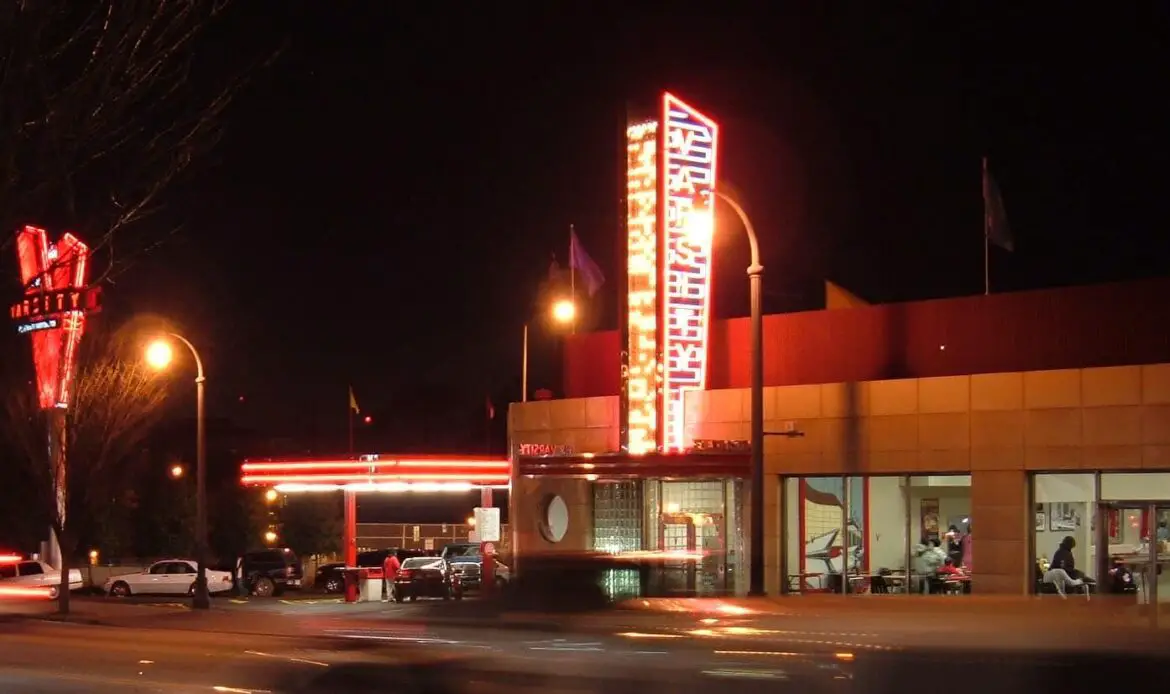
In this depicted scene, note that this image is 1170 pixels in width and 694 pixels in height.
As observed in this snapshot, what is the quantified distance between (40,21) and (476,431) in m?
98.1

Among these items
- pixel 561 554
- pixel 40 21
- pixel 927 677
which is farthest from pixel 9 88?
pixel 927 677

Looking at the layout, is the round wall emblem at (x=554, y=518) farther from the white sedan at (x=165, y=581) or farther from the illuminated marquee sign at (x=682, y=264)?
the white sedan at (x=165, y=581)

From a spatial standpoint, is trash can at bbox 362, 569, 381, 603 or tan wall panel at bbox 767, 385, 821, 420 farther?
trash can at bbox 362, 569, 381, 603

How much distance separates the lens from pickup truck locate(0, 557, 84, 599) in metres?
44.1

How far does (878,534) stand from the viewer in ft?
83.1

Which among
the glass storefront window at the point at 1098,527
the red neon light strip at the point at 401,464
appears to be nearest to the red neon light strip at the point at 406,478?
the red neon light strip at the point at 401,464

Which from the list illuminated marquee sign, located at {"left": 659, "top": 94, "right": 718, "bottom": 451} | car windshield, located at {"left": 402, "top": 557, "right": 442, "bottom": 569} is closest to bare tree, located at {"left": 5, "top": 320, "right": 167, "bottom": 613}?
car windshield, located at {"left": 402, "top": 557, "right": 442, "bottom": 569}

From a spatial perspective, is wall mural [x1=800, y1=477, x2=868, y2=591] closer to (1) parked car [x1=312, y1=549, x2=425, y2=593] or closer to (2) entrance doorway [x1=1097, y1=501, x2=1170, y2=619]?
(2) entrance doorway [x1=1097, y1=501, x2=1170, y2=619]

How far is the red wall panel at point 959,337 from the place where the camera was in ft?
73.9

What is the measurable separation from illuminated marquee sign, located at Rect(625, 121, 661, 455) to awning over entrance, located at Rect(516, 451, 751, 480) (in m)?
0.44

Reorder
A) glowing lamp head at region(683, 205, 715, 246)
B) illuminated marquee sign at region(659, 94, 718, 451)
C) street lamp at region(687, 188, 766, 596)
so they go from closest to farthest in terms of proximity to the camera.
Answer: street lamp at region(687, 188, 766, 596)
glowing lamp head at region(683, 205, 715, 246)
illuminated marquee sign at region(659, 94, 718, 451)

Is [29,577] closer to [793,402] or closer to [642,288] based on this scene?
[642,288]

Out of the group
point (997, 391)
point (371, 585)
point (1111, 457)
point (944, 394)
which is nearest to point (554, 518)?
point (944, 394)

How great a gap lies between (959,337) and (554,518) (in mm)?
9503
